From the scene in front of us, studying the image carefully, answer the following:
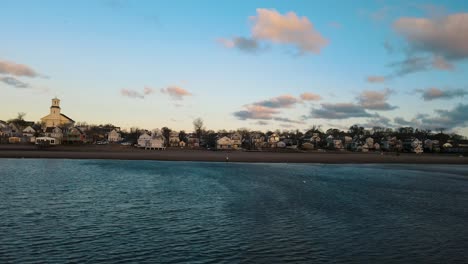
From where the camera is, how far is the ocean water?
51.9 ft

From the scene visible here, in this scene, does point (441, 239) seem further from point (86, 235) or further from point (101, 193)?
point (101, 193)

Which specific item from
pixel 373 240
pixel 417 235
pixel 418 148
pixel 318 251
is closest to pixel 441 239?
pixel 417 235

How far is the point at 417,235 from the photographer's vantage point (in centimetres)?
2064

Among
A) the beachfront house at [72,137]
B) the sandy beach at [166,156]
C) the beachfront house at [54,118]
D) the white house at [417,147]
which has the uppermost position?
the beachfront house at [54,118]

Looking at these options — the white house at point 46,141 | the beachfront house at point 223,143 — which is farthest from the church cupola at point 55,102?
the beachfront house at point 223,143

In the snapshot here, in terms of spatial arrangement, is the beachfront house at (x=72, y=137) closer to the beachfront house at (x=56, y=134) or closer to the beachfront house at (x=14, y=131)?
the beachfront house at (x=56, y=134)

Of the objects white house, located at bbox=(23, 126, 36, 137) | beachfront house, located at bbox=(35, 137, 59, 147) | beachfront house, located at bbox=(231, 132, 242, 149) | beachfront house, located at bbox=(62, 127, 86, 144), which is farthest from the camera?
beachfront house, located at bbox=(231, 132, 242, 149)

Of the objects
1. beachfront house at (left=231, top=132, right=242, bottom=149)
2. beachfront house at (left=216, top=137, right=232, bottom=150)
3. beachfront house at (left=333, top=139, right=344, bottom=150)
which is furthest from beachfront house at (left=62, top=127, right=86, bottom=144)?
beachfront house at (left=333, top=139, right=344, bottom=150)

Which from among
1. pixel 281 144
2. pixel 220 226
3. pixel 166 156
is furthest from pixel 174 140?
pixel 220 226

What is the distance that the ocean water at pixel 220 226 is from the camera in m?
15.8

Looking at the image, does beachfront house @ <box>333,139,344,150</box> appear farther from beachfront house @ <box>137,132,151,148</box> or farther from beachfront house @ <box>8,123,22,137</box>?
beachfront house @ <box>8,123,22,137</box>

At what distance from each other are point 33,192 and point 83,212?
9852 mm

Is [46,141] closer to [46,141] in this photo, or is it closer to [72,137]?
[46,141]

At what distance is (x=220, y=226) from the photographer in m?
21.1
